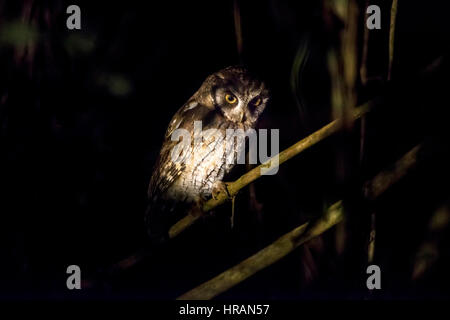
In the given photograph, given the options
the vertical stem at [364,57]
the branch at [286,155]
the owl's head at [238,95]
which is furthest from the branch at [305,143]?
the owl's head at [238,95]

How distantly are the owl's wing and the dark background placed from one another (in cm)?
26

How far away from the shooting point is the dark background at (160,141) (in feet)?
4.39

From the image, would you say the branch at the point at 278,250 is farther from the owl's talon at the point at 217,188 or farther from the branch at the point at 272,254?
the owl's talon at the point at 217,188

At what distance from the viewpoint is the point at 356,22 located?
1.04m

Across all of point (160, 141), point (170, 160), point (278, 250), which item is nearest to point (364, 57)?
point (278, 250)

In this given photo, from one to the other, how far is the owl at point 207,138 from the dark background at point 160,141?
0.17m

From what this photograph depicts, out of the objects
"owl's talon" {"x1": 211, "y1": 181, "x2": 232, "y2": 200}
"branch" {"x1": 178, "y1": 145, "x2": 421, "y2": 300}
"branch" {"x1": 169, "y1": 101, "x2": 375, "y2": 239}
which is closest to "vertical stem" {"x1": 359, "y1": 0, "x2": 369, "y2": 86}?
"branch" {"x1": 169, "y1": 101, "x2": 375, "y2": 239}

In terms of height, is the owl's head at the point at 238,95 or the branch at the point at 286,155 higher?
the owl's head at the point at 238,95

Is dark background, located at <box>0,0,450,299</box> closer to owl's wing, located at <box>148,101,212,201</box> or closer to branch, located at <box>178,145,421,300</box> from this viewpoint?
branch, located at <box>178,145,421,300</box>

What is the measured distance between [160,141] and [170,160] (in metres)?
0.52
